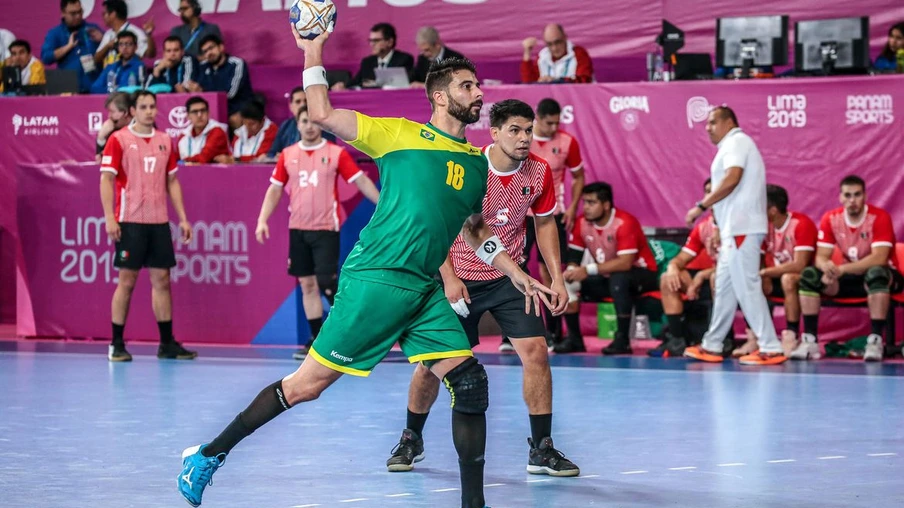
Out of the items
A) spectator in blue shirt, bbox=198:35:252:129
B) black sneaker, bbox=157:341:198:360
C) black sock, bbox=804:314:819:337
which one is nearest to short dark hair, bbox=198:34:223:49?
spectator in blue shirt, bbox=198:35:252:129

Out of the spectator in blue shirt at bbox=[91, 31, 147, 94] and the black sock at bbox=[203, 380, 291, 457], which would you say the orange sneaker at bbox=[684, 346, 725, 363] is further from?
the spectator in blue shirt at bbox=[91, 31, 147, 94]

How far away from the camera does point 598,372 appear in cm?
1112

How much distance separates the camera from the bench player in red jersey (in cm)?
1170

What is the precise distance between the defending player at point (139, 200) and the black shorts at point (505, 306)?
17.7 ft

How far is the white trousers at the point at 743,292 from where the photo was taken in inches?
451

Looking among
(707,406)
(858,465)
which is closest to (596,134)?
(707,406)

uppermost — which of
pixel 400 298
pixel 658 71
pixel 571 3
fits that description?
pixel 571 3

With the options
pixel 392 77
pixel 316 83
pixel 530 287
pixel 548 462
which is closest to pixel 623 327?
pixel 392 77

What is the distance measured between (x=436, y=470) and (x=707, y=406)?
284 centimetres

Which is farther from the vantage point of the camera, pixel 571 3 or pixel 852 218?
pixel 571 3

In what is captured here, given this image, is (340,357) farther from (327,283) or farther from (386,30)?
(386,30)

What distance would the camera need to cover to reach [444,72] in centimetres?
569

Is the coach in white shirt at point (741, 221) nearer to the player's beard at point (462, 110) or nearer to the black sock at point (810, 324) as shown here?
the black sock at point (810, 324)

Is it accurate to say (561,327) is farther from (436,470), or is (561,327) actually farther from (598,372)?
(436,470)
